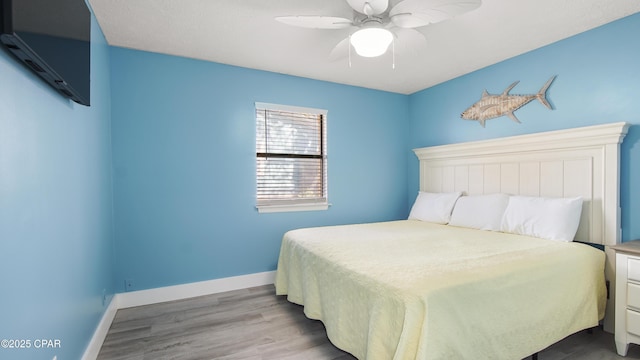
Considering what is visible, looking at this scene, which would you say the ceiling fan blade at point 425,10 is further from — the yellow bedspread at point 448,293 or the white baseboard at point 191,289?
the white baseboard at point 191,289

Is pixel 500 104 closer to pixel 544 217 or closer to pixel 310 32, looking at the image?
pixel 544 217

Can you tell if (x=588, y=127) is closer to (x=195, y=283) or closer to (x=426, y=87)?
(x=426, y=87)

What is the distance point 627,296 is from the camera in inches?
76.9

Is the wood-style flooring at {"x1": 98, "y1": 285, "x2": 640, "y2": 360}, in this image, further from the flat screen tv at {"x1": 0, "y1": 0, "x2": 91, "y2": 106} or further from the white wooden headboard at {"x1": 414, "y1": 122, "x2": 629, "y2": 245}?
the flat screen tv at {"x1": 0, "y1": 0, "x2": 91, "y2": 106}

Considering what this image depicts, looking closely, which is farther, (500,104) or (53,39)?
(500,104)

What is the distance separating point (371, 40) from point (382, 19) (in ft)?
0.51

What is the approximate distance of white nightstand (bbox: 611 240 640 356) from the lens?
189 centimetres

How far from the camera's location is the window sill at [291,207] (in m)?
3.32

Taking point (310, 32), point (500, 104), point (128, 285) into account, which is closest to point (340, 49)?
point (310, 32)

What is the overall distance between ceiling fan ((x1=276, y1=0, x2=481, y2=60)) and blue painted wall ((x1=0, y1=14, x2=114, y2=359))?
1279 mm

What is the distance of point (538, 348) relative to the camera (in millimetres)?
1723

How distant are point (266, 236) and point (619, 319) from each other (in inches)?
120

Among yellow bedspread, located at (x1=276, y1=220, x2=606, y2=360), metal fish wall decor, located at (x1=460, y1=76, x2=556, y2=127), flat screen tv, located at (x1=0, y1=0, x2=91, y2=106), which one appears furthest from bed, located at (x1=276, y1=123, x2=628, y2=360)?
flat screen tv, located at (x1=0, y1=0, x2=91, y2=106)

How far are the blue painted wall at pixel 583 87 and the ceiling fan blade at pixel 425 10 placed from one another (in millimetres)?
1677
